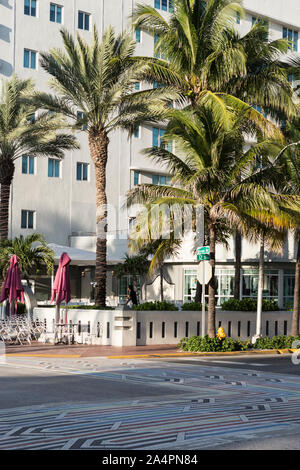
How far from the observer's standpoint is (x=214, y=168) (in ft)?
74.5

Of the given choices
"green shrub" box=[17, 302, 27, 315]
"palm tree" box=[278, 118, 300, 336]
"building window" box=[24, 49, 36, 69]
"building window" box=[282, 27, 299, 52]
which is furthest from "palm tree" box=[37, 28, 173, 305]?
"building window" box=[282, 27, 299, 52]

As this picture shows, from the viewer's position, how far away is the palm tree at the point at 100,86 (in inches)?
1027

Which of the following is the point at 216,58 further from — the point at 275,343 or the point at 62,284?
the point at 275,343

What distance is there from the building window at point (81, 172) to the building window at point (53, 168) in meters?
1.63

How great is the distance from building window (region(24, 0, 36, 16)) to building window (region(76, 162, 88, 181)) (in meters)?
10.7

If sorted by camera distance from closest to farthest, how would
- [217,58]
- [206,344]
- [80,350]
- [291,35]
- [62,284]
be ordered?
[80,350], [206,344], [62,284], [217,58], [291,35]

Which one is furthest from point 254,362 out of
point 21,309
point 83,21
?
point 83,21

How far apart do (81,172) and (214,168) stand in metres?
27.9

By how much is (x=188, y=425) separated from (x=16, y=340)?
15.6m

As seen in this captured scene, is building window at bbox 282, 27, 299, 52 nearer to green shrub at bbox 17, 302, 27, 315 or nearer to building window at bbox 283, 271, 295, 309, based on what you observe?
building window at bbox 283, 271, 295, 309

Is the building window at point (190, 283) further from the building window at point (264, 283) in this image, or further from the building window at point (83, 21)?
the building window at point (83, 21)

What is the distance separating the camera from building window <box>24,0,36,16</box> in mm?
47203
